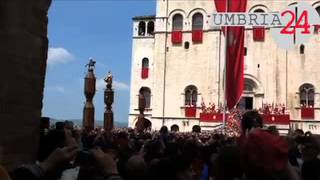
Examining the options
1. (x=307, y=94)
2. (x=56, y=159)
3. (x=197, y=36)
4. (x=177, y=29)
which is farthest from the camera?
(x=177, y=29)

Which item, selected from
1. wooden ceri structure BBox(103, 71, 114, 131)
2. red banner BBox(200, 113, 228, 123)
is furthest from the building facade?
wooden ceri structure BBox(103, 71, 114, 131)

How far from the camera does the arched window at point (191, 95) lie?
39625mm

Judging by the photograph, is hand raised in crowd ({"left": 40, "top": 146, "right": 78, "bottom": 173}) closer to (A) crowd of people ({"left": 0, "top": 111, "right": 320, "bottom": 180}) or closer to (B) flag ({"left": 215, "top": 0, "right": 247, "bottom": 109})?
(A) crowd of people ({"left": 0, "top": 111, "right": 320, "bottom": 180})

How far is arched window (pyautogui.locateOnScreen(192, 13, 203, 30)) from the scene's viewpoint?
40.4 metres

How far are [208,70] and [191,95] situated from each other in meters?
2.52

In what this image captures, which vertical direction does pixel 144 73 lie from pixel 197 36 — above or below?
below

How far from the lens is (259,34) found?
1511 inches

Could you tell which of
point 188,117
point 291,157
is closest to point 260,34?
point 188,117

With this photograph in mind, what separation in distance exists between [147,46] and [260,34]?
34.0ft

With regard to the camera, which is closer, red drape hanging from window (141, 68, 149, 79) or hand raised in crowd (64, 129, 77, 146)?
hand raised in crowd (64, 129, 77, 146)

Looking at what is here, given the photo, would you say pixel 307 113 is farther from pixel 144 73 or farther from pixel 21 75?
pixel 21 75

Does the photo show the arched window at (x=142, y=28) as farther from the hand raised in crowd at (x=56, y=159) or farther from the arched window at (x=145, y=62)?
the hand raised in crowd at (x=56, y=159)

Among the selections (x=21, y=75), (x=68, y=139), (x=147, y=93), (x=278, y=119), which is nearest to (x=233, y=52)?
(x=278, y=119)

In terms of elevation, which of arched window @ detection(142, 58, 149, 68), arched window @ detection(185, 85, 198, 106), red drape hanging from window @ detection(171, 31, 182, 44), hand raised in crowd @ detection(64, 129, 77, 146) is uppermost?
red drape hanging from window @ detection(171, 31, 182, 44)
